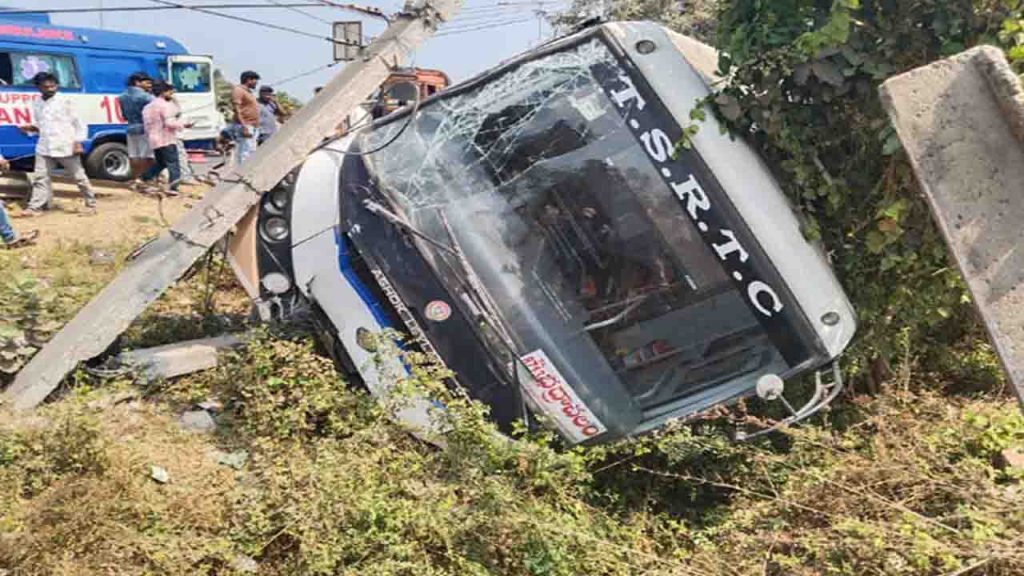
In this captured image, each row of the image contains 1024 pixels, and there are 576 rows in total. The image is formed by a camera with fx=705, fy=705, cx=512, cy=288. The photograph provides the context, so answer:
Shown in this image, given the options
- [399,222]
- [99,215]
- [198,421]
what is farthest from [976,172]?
[99,215]

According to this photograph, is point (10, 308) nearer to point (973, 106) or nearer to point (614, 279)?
point (614, 279)

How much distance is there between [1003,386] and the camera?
4137 millimetres

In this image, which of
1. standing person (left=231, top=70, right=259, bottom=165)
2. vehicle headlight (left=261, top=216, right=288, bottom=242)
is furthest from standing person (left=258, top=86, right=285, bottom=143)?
vehicle headlight (left=261, top=216, right=288, bottom=242)

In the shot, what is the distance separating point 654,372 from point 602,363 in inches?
9.5

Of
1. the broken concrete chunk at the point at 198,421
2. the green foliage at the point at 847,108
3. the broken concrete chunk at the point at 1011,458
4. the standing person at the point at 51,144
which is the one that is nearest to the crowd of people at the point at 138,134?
the standing person at the point at 51,144

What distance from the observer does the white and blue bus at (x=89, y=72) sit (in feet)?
33.8

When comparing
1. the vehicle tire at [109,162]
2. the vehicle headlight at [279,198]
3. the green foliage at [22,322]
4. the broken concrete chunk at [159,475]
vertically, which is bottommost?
the vehicle tire at [109,162]

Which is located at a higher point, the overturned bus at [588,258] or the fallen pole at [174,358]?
the overturned bus at [588,258]

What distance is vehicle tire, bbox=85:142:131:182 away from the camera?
11.3 metres

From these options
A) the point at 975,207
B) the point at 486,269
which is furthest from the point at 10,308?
the point at 975,207

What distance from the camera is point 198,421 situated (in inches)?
132

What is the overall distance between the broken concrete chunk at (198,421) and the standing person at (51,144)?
5.64 meters

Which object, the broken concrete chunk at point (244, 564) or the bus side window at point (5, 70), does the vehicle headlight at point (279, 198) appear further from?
the bus side window at point (5, 70)

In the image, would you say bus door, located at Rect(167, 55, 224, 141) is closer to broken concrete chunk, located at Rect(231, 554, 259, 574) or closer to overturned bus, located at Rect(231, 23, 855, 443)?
overturned bus, located at Rect(231, 23, 855, 443)
